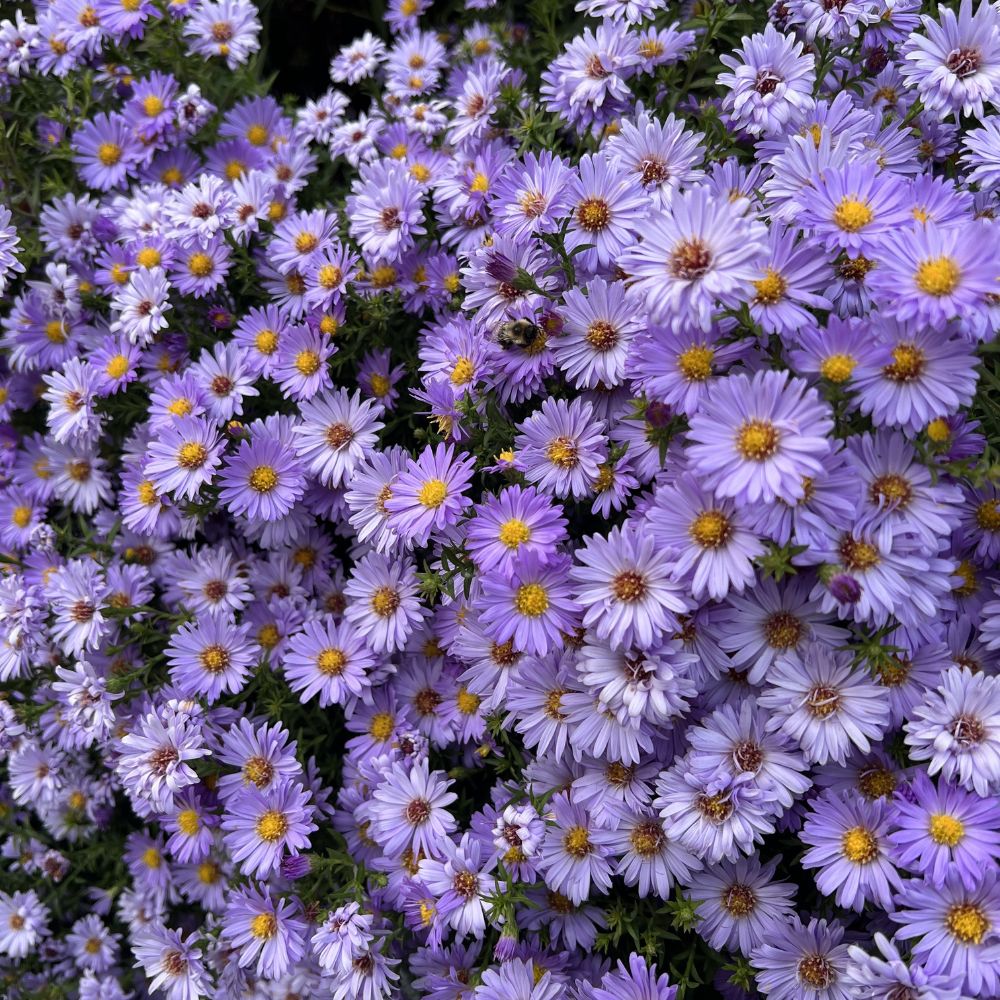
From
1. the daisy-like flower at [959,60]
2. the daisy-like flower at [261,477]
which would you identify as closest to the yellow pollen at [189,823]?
the daisy-like flower at [261,477]

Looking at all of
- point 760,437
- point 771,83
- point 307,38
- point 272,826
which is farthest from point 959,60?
point 307,38

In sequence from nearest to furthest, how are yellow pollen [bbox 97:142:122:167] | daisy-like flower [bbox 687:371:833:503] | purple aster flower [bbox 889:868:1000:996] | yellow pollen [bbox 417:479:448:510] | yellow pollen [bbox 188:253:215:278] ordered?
1. daisy-like flower [bbox 687:371:833:503]
2. purple aster flower [bbox 889:868:1000:996]
3. yellow pollen [bbox 417:479:448:510]
4. yellow pollen [bbox 188:253:215:278]
5. yellow pollen [bbox 97:142:122:167]

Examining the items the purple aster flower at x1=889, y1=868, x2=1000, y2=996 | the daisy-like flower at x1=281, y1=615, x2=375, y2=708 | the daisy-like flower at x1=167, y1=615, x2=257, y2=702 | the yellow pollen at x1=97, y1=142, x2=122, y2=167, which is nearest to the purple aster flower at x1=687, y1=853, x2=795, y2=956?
the purple aster flower at x1=889, y1=868, x2=1000, y2=996

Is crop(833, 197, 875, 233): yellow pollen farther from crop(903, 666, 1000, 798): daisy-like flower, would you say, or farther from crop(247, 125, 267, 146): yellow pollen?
crop(247, 125, 267, 146): yellow pollen

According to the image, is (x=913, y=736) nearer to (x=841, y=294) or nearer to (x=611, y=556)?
(x=611, y=556)

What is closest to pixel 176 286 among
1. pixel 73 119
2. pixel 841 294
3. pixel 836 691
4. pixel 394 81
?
pixel 73 119

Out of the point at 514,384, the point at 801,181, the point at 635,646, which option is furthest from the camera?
the point at 514,384
